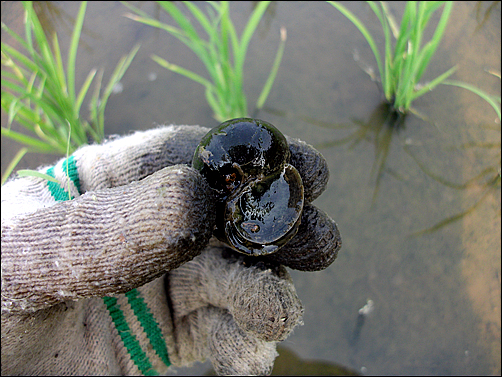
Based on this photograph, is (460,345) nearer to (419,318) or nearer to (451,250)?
(419,318)

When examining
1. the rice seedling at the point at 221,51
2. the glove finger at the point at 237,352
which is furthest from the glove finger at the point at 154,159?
the rice seedling at the point at 221,51

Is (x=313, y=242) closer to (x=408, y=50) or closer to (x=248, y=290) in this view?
(x=248, y=290)

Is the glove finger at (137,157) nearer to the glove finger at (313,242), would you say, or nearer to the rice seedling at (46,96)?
the glove finger at (313,242)

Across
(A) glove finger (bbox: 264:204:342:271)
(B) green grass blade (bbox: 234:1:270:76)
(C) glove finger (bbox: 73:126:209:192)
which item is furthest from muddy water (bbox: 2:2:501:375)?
(C) glove finger (bbox: 73:126:209:192)

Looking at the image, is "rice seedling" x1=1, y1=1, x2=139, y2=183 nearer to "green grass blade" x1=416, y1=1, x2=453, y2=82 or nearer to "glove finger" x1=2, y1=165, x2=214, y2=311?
"glove finger" x1=2, y1=165, x2=214, y2=311

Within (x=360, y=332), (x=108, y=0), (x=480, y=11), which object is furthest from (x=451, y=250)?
(x=108, y=0)

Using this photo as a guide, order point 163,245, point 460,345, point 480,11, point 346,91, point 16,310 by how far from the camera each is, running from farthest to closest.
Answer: point 480,11 < point 346,91 < point 460,345 < point 16,310 < point 163,245

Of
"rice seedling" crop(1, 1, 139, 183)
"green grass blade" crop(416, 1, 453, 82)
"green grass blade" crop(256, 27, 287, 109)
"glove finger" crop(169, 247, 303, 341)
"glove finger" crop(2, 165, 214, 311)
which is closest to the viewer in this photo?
"glove finger" crop(2, 165, 214, 311)
